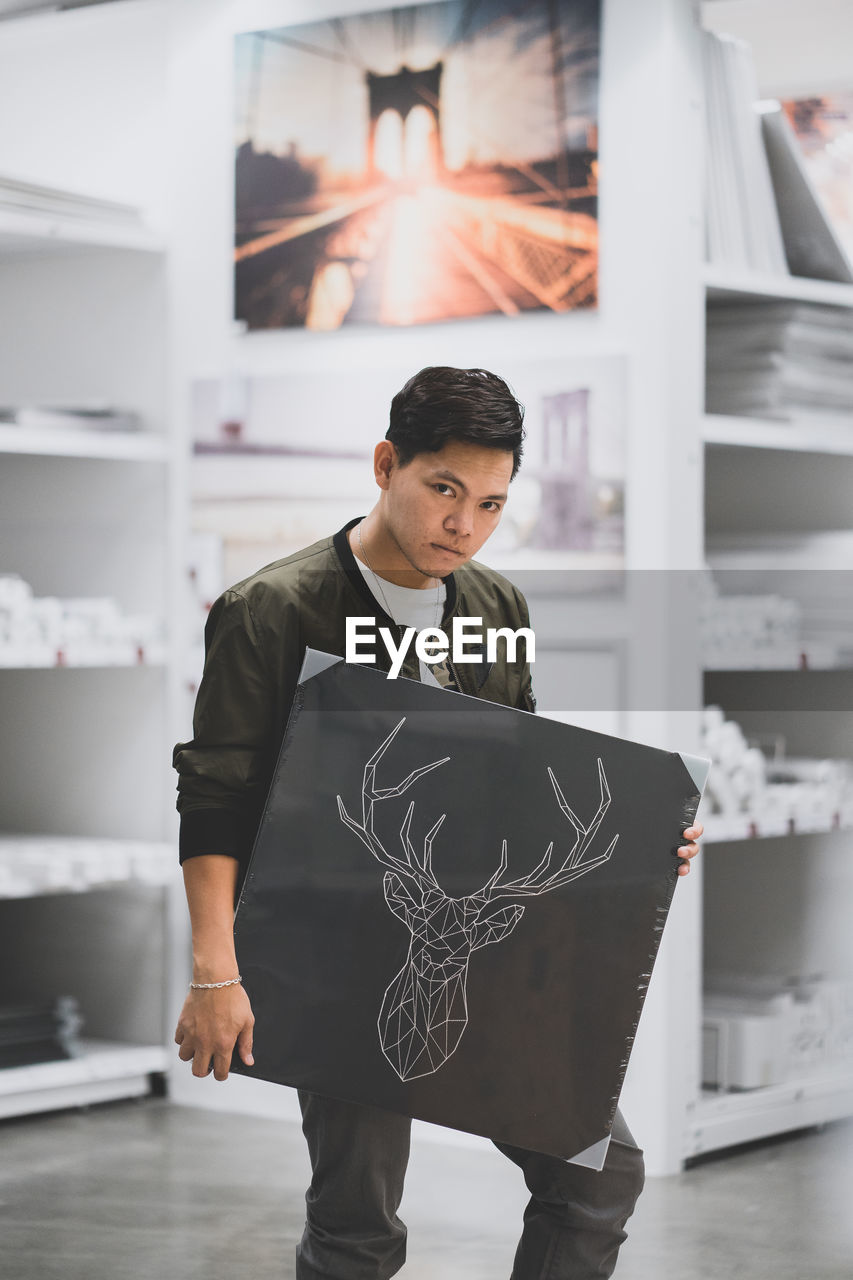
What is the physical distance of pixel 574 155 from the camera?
3.64 metres

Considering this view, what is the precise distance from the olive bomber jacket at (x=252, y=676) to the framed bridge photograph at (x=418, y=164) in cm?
183

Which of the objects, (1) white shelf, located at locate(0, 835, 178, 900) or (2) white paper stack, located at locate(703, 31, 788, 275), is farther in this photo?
(1) white shelf, located at locate(0, 835, 178, 900)

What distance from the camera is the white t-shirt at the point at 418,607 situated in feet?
6.59

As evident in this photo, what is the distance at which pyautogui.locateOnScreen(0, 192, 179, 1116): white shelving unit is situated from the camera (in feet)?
13.6

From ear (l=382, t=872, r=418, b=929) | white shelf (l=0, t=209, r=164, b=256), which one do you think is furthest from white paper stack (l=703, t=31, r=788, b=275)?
ear (l=382, t=872, r=418, b=929)

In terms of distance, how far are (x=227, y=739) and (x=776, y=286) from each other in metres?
2.29

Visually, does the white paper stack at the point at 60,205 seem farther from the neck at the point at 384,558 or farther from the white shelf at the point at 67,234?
the neck at the point at 384,558

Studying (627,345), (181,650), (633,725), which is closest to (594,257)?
(627,345)

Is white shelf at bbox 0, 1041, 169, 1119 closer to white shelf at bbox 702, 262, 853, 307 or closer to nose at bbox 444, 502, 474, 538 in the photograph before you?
white shelf at bbox 702, 262, 853, 307

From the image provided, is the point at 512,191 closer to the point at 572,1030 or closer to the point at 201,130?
the point at 201,130

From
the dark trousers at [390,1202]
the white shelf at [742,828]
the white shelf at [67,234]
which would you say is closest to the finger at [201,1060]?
the dark trousers at [390,1202]

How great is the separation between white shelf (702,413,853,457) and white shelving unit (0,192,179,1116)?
135 cm

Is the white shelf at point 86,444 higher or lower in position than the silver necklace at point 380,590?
higher

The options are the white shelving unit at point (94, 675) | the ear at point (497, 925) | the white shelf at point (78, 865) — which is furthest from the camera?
the white shelving unit at point (94, 675)
